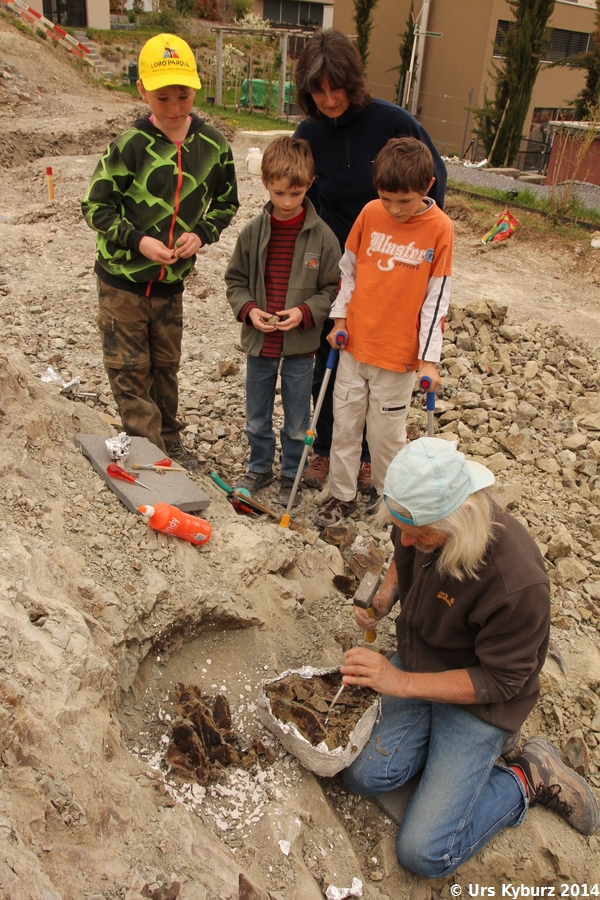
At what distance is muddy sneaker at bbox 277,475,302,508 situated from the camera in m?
4.39

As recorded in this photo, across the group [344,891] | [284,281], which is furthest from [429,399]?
[344,891]

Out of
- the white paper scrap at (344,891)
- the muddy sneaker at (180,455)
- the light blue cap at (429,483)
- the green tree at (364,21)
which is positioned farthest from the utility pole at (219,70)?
the white paper scrap at (344,891)

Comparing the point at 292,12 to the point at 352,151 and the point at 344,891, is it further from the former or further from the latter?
the point at 344,891

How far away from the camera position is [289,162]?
11.7 ft

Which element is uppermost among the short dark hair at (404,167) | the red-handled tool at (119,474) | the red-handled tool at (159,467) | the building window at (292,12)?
the building window at (292,12)

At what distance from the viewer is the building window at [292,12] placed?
39.4 metres

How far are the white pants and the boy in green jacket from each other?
285 millimetres

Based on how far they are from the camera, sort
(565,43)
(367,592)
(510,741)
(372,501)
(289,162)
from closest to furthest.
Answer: (510,741) < (367,592) < (289,162) < (372,501) < (565,43)

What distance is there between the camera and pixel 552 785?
2848mm

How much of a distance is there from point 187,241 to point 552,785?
3.04 metres

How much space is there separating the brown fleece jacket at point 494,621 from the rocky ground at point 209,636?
636mm

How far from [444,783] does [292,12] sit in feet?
150

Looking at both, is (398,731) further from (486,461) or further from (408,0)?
(408,0)

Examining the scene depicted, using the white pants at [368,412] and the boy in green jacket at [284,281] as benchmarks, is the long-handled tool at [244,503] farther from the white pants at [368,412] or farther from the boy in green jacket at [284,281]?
the boy in green jacket at [284,281]
